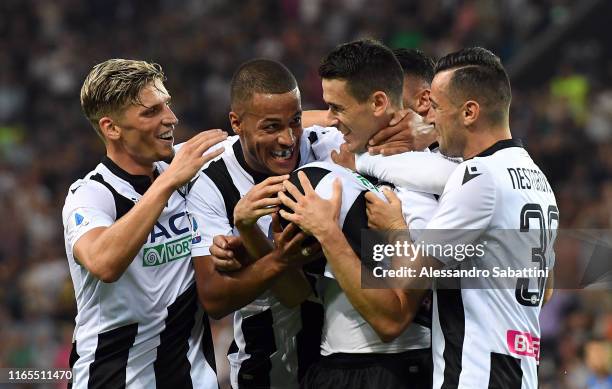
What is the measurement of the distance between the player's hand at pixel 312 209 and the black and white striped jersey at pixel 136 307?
86cm

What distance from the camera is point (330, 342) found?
457 cm

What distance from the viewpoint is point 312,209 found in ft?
13.9

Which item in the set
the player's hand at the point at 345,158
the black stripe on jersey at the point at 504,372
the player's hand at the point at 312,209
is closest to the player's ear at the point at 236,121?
the player's hand at the point at 345,158

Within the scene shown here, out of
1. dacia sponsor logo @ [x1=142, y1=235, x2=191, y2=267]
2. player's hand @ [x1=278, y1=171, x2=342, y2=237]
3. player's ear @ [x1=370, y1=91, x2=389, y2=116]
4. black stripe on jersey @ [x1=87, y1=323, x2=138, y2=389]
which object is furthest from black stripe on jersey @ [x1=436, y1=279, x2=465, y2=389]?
black stripe on jersey @ [x1=87, y1=323, x2=138, y2=389]

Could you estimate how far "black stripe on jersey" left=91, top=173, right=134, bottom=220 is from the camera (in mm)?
4820

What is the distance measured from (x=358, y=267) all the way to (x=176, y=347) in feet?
3.96

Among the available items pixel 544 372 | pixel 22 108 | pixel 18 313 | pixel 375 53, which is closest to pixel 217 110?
pixel 22 108

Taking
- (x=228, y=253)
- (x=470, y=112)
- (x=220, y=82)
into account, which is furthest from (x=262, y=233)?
(x=220, y=82)

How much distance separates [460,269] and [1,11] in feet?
43.6

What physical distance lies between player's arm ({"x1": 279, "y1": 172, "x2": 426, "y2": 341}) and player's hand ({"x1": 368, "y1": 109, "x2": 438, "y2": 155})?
21.6 inches

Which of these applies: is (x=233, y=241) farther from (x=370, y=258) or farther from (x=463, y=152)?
(x=463, y=152)

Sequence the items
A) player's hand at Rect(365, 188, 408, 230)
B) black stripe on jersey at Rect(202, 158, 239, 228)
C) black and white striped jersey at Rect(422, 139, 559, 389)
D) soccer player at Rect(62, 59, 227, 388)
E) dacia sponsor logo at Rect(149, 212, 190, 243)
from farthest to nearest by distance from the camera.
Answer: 1. black stripe on jersey at Rect(202, 158, 239, 228)
2. dacia sponsor logo at Rect(149, 212, 190, 243)
3. soccer player at Rect(62, 59, 227, 388)
4. player's hand at Rect(365, 188, 408, 230)
5. black and white striped jersey at Rect(422, 139, 559, 389)

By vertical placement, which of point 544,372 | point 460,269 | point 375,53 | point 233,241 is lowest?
point 544,372

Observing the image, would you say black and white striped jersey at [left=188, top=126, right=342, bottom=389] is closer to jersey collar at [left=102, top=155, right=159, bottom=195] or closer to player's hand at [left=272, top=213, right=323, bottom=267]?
jersey collar at [left=102, top=155, right=159, bottom=195]
